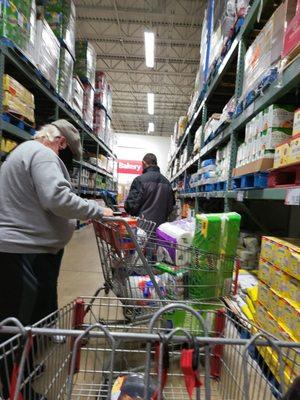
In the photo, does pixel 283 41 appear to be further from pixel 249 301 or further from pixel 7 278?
pixel 7 278

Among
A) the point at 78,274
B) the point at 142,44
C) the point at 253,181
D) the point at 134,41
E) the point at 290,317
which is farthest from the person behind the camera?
the point at 142,44

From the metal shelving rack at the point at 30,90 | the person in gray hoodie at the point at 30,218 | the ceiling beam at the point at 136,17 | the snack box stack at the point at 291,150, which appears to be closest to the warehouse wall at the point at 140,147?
the ceiling beam at the point at 136,17

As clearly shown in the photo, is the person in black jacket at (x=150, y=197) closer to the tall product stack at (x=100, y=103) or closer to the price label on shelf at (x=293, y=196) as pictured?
the price label on shelf at (x=293, y=196)

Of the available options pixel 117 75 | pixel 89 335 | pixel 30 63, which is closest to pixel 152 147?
pixel 117 75

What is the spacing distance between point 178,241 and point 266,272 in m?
0.68

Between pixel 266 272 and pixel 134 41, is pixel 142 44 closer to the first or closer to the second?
pixel 134 41

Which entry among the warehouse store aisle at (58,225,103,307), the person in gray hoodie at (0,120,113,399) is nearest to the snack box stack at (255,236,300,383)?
the person in gray hoodie at (0,120,113,399)

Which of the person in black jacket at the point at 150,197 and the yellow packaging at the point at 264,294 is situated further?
the person in black jacket at the point at 150,197

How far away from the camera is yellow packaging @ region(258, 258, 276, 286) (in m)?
1.60

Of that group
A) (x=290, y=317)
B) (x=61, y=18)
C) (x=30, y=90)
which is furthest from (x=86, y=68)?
(x=290, y=317)

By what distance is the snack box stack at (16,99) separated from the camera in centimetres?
318

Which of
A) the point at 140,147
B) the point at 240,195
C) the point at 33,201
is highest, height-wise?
the point at 140,147

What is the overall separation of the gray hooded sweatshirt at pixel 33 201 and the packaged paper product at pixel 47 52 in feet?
8.32

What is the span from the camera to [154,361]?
112 cm
